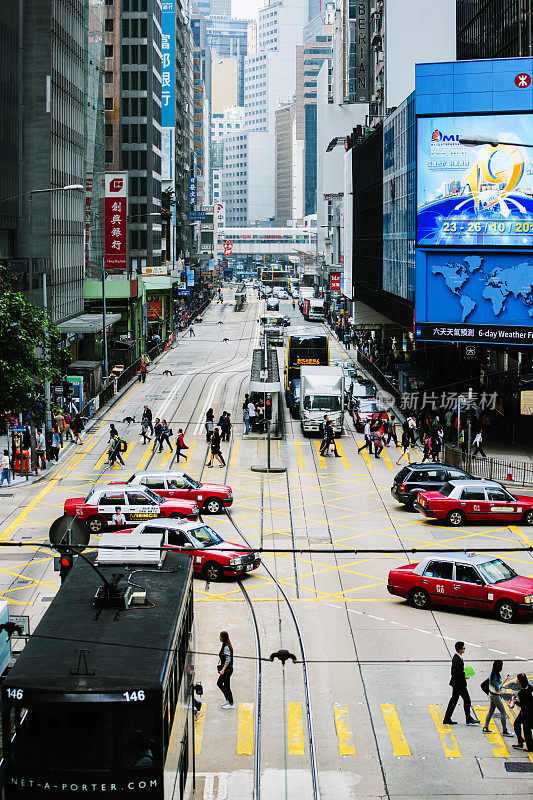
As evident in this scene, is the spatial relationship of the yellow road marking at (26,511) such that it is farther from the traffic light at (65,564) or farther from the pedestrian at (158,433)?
the traffic light at (65,564)

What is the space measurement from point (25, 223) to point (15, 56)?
8.52m

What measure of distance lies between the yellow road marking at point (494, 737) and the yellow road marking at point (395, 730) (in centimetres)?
133

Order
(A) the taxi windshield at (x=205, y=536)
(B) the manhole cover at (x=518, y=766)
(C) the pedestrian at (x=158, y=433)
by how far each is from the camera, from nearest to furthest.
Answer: (B) the manhole cover at (x=518, y=766) < (A) the taxi windshield at (x=205, y=536) < (C) the pedestrian at (x=158, y=433)

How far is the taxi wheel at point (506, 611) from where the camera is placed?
23.8m

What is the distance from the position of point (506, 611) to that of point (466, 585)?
993 millimetres

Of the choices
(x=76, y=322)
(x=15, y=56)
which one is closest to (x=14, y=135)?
(x=15, y=56)

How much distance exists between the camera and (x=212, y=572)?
27.2 m

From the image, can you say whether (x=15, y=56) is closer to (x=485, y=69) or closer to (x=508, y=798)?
(x=485, y=69)

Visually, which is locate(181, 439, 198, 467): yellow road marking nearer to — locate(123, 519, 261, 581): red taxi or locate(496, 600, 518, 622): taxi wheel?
locate(123, 519, 261, 581): red taxi

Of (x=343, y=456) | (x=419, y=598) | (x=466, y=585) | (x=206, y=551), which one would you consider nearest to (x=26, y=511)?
(x=206, y=551)

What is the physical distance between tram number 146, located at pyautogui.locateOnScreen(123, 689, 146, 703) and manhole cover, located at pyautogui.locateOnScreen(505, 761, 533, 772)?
7594mm

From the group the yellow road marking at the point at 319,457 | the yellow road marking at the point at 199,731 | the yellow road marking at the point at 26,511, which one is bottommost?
the yellow road marking at the point at 199,731

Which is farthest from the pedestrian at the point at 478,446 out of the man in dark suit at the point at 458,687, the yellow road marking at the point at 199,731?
the yellow road marking at the point at 199,731

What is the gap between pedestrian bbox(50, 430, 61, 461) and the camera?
148 ft
